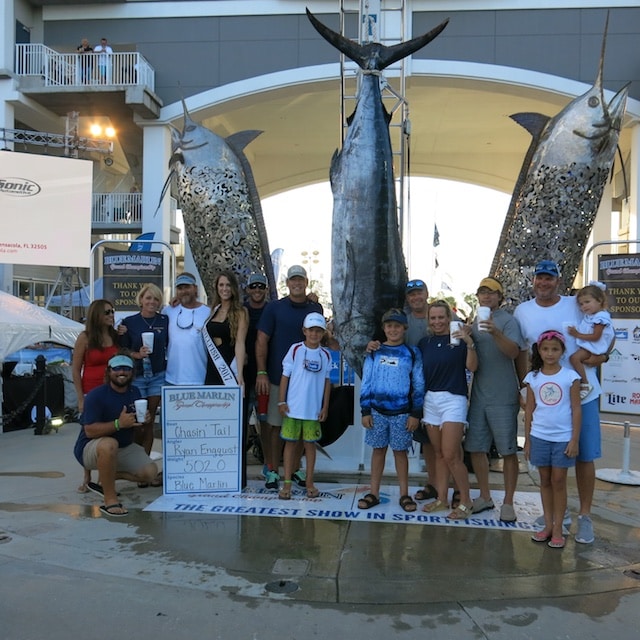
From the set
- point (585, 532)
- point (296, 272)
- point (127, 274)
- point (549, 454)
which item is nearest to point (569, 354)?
point (549, 454)

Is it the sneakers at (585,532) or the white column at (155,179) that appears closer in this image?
the sneakers at (585,532)

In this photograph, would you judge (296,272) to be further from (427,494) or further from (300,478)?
(427,494)

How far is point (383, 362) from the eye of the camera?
409cm

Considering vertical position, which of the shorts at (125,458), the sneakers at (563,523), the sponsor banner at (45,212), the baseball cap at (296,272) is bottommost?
the sneakers at (563,523)

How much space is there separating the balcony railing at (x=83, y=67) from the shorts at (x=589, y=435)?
1422 cm

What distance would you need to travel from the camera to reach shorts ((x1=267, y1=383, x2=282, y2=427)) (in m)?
4.51

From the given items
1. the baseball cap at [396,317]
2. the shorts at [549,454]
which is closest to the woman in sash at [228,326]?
the baseball cap at [396,317]

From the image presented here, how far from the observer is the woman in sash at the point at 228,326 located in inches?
176

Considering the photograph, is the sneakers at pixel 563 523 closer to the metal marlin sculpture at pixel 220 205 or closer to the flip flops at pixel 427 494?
the flip flops at pixel 427 494

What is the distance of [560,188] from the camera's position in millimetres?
5453

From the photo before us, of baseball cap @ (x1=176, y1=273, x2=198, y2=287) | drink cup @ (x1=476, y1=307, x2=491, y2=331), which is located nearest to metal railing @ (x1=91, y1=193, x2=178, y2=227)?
baseball cap @ (x1=176, y1=273, x2=198, y2=287)

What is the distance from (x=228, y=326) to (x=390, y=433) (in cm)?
141

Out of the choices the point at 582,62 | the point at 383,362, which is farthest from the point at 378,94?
the point at 582,62

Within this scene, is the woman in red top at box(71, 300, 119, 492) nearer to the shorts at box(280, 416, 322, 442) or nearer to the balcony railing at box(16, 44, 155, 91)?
the shorts at box(280, 416, 322, 442)
